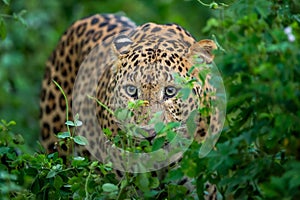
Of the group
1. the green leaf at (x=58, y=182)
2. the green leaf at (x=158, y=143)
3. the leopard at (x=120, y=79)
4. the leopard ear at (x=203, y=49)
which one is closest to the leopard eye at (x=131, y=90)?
the leopard at (x=120, y=79)

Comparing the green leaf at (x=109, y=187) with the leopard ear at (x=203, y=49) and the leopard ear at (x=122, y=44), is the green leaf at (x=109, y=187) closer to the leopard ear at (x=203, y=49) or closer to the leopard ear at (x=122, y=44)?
the leopard ear at (x=203, y=49)

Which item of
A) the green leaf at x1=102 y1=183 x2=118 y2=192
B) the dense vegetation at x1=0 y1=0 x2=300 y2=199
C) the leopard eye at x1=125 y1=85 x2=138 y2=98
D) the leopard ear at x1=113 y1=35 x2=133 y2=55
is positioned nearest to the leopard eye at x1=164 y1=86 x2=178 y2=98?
the leopard eye at x1=125 y1=85 x2=138 y2=98

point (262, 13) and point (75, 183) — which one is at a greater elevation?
point (262, 13)

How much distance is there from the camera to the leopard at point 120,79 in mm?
6258

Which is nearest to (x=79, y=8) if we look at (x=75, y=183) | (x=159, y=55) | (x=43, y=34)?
(x=43, y=34)

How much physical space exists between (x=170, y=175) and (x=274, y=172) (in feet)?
1.87

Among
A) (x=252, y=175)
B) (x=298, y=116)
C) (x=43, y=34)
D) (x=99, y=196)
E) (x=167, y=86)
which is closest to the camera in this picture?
(x=298, y=116)

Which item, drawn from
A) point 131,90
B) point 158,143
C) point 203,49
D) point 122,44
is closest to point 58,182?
point 158,143

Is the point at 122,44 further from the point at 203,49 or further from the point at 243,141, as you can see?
the point at 243,141

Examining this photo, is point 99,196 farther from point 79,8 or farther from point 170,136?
point 79,8

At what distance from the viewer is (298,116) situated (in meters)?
4.79

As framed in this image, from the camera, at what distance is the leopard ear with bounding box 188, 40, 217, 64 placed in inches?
259

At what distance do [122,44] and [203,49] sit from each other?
74 cm

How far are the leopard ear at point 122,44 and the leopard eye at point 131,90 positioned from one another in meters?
0.46
